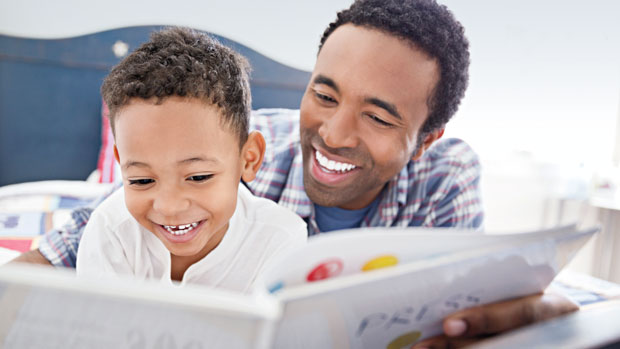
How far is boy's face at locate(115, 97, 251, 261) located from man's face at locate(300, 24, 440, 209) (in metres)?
0.20

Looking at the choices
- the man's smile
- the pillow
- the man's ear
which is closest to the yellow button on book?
the man's smile

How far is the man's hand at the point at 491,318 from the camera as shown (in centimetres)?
43

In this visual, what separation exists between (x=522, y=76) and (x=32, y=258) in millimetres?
1413

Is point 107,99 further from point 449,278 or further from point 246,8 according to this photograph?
point 246,8

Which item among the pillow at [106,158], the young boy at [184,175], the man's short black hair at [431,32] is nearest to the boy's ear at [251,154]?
the young boy at [184,175]

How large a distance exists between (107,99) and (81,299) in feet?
1.39

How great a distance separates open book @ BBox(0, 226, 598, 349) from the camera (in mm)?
262

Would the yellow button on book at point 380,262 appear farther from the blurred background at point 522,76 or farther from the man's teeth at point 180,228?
the blurred background at point 522,76

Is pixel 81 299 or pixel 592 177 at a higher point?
pixel 81 299

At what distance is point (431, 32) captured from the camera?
764 mm

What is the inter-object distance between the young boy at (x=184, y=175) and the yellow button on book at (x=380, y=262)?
31 cm

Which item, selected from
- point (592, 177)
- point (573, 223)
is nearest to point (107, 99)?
point (573, 223)

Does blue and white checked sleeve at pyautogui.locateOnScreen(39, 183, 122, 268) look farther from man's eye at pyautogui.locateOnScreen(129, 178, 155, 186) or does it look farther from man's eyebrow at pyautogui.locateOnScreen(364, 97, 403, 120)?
man's eyebrow at pyautogui.locateOnScreen(364, 97, 403, 120)

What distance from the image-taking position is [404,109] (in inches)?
30.2
